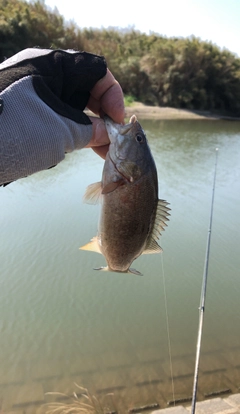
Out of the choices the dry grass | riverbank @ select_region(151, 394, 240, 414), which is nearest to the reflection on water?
the dry grass

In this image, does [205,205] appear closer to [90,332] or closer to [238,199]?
[238,199]

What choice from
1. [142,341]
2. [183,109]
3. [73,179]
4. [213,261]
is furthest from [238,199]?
[183,109]

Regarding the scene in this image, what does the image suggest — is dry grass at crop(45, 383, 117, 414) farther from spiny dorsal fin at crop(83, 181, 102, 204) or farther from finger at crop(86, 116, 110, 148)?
finger at crop(86, 116, 110, 148)

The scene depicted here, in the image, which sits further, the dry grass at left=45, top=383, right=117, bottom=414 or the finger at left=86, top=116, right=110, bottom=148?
the dry grass at left=45, top=383, right=117, bottom=414

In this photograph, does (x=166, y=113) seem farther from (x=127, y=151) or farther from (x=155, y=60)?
(x=127, y=151)

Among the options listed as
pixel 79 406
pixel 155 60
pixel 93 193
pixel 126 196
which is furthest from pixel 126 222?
pixel 155 60
